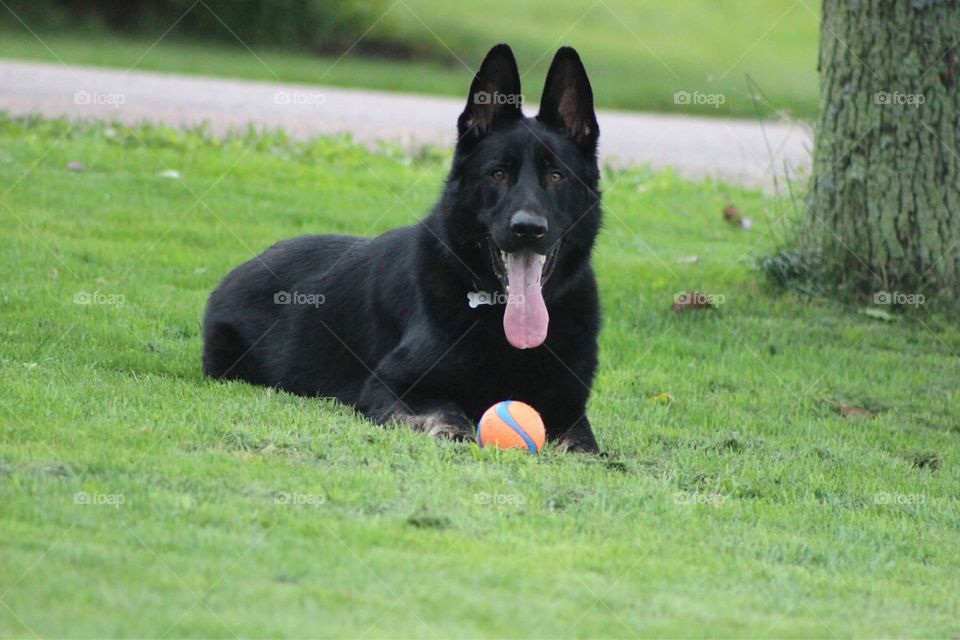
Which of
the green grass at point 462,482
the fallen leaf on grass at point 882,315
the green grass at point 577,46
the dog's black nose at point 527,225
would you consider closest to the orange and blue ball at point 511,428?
the green grass at point 462,482

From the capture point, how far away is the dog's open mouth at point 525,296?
20.6 feet

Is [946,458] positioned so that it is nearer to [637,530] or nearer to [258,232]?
[637,530]

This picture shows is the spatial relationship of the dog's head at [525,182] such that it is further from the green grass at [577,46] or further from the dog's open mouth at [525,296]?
the green grass at [577,46]

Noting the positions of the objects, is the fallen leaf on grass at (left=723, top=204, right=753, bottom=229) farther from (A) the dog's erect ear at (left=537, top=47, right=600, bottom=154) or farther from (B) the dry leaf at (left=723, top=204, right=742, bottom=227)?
(A) the dog's erect ear at (left=537, top=47, right=600, bottom=154)

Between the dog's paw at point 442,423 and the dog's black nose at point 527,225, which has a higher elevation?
the dog's black nose at point 527,225

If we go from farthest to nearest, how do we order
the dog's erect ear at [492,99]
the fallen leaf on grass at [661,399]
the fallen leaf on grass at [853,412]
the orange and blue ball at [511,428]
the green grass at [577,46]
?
the green grass at [577,46]
the fallen leaf on grass at [853,412]
the fallen leaf on grass at [661,399]
the dog's erect ear at [492,99]
the orange and blue ball at [511,428]

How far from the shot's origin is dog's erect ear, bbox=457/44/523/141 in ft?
21.1

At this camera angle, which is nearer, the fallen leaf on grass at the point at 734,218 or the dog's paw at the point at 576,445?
the dog's paw at the point at 576,445

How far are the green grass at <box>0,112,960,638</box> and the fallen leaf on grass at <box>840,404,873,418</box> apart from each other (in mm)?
93

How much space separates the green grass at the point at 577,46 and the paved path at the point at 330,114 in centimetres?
120

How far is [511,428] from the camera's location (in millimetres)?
5938

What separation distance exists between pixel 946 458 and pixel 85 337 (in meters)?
4.62

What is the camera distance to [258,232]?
1043cm

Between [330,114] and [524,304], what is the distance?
11.3 metres
